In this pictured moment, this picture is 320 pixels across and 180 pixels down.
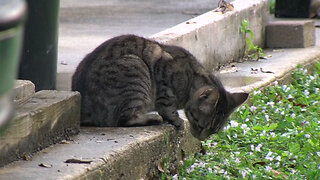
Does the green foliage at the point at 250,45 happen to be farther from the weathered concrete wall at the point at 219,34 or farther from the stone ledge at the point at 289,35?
the stone ledge at the point at 289,35

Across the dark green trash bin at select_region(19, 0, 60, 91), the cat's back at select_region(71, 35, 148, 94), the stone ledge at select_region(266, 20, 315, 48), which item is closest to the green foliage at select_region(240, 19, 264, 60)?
the stone ledge at select_region(266, 20, 315, 48)

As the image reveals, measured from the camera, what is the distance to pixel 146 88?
19.2 ft

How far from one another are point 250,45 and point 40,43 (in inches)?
165

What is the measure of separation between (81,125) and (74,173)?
1420 millimetres

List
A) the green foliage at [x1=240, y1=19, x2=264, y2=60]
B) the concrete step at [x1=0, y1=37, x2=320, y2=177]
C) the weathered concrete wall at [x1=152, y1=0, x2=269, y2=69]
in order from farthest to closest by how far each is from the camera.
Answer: the green foliage at [x1=240, y1=19, x2=264, y2=60], the weathered concrete wall at [x1=152, y1=0, x2=269, y2=69], the concrete step at [x1=0, y1=37, x2=320, y2=177]

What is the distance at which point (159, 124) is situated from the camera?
5875 millimetres

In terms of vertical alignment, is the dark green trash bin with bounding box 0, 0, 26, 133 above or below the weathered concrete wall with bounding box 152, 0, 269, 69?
above

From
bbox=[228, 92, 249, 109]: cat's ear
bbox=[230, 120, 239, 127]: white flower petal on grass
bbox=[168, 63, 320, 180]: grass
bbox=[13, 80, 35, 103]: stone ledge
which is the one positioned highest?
bbox=[13, 80, 35, 103]: stone ledge

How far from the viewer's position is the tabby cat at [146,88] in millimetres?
5785

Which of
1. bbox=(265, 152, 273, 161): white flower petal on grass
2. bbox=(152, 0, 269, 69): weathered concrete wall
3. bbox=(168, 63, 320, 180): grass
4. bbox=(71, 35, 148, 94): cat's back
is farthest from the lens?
bbox=(152, 0, 269, 69): weathered concrete wall

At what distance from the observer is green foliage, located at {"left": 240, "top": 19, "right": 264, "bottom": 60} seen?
9.39 m

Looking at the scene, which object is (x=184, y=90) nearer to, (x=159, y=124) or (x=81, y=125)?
(x=159, y=124)

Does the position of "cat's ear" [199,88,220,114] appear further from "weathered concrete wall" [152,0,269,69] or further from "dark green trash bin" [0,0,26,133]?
"dark green trash bin" [0,0,26,133]

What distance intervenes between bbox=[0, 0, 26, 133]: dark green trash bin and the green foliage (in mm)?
7443
